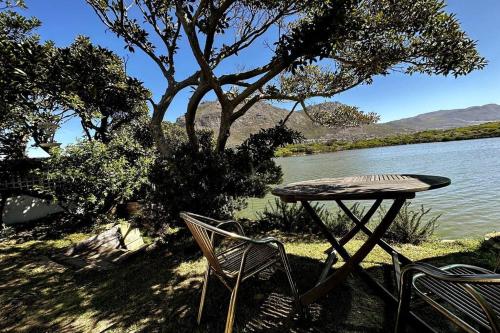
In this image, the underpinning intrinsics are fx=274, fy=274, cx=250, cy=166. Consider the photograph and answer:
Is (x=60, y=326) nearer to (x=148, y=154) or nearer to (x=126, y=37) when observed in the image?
(x=126, y=37)

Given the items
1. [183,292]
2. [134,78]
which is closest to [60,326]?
[183,292]

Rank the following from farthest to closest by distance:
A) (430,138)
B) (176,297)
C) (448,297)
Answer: (430,138) < (176,297) < (448,297)

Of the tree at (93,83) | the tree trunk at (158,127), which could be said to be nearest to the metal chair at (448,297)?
the tree trunk at (158,127)

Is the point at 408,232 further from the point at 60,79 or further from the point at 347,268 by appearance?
the point at 60,79

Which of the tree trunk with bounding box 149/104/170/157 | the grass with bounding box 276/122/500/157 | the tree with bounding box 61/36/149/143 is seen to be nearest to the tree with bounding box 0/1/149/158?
the tree with bounding box 61/36/149/143

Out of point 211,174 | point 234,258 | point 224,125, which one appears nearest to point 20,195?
point 211,174

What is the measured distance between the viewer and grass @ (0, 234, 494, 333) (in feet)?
7.37

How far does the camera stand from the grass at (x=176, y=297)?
2.25 meters

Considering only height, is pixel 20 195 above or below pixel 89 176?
below

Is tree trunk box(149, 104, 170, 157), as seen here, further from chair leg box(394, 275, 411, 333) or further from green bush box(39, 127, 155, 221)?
chair leg box(394, 275, 411, 333)

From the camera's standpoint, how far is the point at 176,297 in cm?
278

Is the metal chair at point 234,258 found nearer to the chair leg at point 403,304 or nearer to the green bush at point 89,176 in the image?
the chair leg at point 403,304

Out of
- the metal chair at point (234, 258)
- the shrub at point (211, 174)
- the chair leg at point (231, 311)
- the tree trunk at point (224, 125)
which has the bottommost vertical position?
the chair leg at point (231, 311)

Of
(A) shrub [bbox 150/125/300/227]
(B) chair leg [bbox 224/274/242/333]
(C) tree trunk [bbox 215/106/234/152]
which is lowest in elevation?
(B) chair leg [bbox 224/274/242/333]
